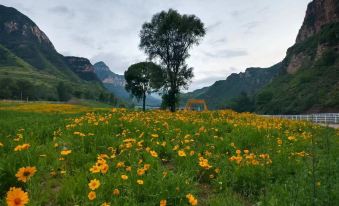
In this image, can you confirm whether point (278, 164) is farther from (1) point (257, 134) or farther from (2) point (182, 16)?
(2) point (182, 16)

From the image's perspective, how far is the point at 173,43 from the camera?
151 ft

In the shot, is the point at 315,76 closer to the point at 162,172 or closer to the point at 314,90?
the point at 314,90

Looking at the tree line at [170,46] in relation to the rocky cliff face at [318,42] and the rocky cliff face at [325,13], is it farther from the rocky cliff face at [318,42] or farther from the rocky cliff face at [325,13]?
the rocky cliff face at [325,13]

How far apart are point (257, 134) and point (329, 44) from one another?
504ft

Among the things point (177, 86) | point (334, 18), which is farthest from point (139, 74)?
point (334, 18)

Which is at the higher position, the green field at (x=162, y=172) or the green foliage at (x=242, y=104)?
the green foliage at (x=242, y=104)

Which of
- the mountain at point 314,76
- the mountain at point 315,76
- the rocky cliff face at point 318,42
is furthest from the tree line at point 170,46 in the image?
the rocky cliff face at point 318,42

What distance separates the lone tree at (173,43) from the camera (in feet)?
149

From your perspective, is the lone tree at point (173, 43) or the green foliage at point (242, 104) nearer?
the lone tree at point (173, 43)

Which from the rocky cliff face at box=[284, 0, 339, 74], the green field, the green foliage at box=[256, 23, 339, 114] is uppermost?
the rocky cliff face at box=[284, 0, 339, 74]

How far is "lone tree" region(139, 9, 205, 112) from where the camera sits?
149 ft

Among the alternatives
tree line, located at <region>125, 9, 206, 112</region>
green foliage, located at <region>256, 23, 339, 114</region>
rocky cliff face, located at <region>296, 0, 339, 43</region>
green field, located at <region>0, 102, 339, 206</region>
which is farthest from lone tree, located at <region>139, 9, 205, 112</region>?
rocky cliff face, located at <region>296, 0, 339, 43</region>

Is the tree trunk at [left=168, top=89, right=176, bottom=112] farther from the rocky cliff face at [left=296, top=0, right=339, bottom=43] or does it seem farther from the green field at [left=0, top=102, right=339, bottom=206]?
the rocky cliff face at [left=296, top=0, right=339, bottom=43]

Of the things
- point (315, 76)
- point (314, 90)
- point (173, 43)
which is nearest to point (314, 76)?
point (315, 76)
